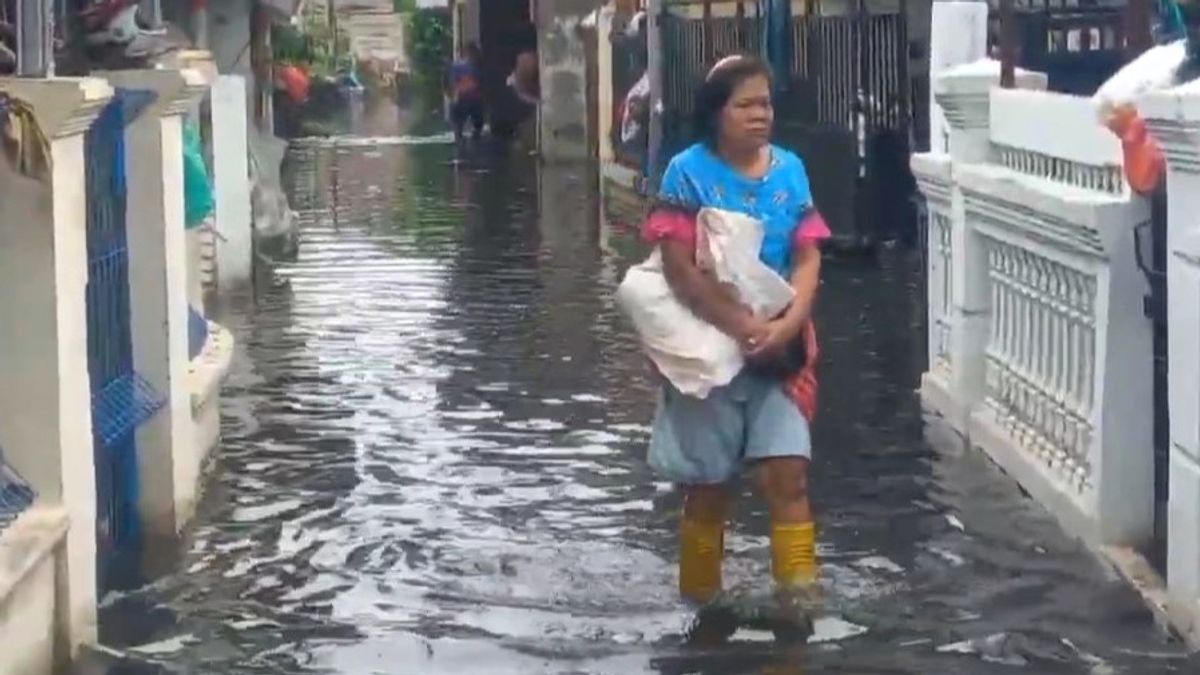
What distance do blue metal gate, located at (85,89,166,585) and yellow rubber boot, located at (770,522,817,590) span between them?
1.92m

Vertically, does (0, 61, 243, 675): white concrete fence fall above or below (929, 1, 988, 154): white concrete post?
below

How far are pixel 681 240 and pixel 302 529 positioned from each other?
6.84ft

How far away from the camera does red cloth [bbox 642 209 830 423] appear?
6.48 m

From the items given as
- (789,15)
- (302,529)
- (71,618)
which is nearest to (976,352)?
(302,529)

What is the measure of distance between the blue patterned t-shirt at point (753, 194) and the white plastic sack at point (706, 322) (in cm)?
4

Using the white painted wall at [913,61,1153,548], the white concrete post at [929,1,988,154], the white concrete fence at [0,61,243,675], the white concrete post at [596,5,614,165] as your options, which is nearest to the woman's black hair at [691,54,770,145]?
the white painted wall at [913,61,1153,548]

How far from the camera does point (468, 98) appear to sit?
4047 centimetres

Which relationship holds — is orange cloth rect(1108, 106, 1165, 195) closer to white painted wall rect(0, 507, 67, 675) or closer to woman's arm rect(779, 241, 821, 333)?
woman's arm rect(779, 241, 821, 333)

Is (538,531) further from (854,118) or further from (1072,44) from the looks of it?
(854,118)

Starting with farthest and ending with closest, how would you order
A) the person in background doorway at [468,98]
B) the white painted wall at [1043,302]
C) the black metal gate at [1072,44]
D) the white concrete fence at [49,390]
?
the person in background doorway at [468,98]
the black metal gate at [1072,44]
the white painted wall at [1043,302]
the white concrete fence at [49,390]

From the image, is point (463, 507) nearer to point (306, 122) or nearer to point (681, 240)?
point (681, 240)

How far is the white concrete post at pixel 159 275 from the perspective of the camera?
753cm

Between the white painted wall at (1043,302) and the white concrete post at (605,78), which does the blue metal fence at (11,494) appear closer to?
the white painted wall at (1043,302)

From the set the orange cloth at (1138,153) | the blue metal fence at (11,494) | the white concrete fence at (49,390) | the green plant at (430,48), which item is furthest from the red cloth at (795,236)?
the green plant at (430,48)
